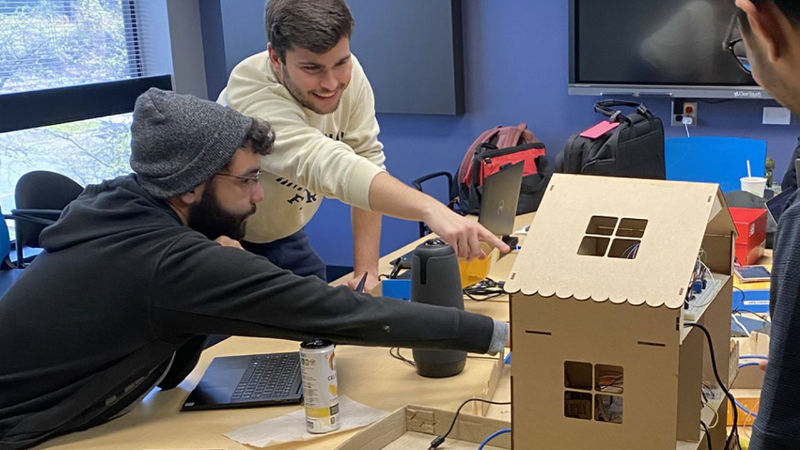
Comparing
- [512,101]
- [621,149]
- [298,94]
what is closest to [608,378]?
[298,94]

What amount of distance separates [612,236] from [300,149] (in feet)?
3.22

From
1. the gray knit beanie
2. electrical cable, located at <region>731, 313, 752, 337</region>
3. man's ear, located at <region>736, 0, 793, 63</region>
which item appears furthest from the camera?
electrical cable, located at <region>731, 313, 752, 337</region>

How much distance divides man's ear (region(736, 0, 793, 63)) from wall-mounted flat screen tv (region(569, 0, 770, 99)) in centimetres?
318

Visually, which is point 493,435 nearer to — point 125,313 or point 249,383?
point 249,383

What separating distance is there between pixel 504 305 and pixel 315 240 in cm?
312

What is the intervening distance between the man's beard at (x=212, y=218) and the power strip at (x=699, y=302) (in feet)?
3.04

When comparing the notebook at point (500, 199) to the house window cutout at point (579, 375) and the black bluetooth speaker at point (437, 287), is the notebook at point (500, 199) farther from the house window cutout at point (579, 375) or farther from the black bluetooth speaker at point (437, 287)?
the house window cutout at point (579, 375)

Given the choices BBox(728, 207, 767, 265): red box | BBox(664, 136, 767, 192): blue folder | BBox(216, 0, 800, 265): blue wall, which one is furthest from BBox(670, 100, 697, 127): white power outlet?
BBox(728, 207, 767, 265): red box

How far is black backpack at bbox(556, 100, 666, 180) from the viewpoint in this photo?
3506 mm

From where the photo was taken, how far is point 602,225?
1.35 meters

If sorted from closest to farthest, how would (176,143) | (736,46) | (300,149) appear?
(736,46) < (176,143) < (300,149)

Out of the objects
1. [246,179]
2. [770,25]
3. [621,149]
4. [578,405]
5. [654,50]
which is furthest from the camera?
[654,50]

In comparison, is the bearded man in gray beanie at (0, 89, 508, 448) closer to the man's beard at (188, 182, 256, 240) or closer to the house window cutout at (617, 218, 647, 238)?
the man's beard at (188, 182, 256, 240)

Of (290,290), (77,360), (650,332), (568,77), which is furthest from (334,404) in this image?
(568,77)
